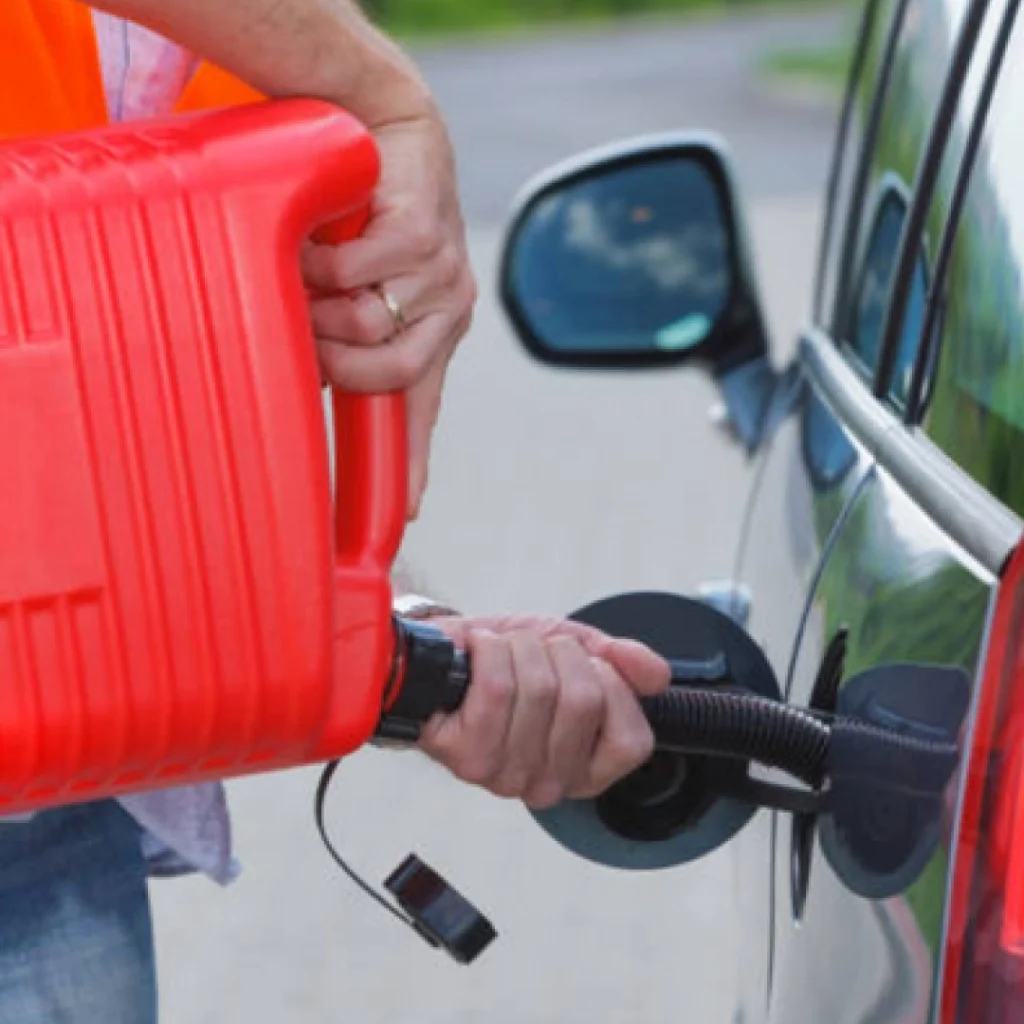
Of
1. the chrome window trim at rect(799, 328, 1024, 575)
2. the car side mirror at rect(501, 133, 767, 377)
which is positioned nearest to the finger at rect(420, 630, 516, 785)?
the chrome window trim at rect(799, 328, 1024, 575)

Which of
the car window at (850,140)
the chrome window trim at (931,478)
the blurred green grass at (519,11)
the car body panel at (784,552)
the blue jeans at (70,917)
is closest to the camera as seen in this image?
the chrome window trim at (931,478)

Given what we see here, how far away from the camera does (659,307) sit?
3986 millimetres

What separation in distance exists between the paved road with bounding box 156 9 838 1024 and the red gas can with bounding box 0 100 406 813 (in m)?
0.82

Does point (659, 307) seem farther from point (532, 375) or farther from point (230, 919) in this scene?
point (532, 375)

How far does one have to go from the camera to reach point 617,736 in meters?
2.34

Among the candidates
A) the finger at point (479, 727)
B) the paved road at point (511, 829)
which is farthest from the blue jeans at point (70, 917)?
the finger at point (479, 727)

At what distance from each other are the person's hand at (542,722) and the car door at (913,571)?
0.16 meters

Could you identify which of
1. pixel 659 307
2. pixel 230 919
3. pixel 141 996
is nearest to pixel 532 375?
pixel 230 919

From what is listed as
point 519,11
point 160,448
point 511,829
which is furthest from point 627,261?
point 519,11

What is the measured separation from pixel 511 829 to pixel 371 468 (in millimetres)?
4015

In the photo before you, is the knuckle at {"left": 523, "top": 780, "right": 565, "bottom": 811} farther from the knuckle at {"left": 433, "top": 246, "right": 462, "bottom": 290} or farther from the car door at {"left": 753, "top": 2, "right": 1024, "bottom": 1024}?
the knuckle at {"left": 433, "top": 246, "right": 462, "bottom": 290}

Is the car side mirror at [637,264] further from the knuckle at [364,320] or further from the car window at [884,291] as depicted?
the knuckle at [364,320]

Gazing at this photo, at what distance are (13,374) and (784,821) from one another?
0.88m

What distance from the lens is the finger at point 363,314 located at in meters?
2.19
